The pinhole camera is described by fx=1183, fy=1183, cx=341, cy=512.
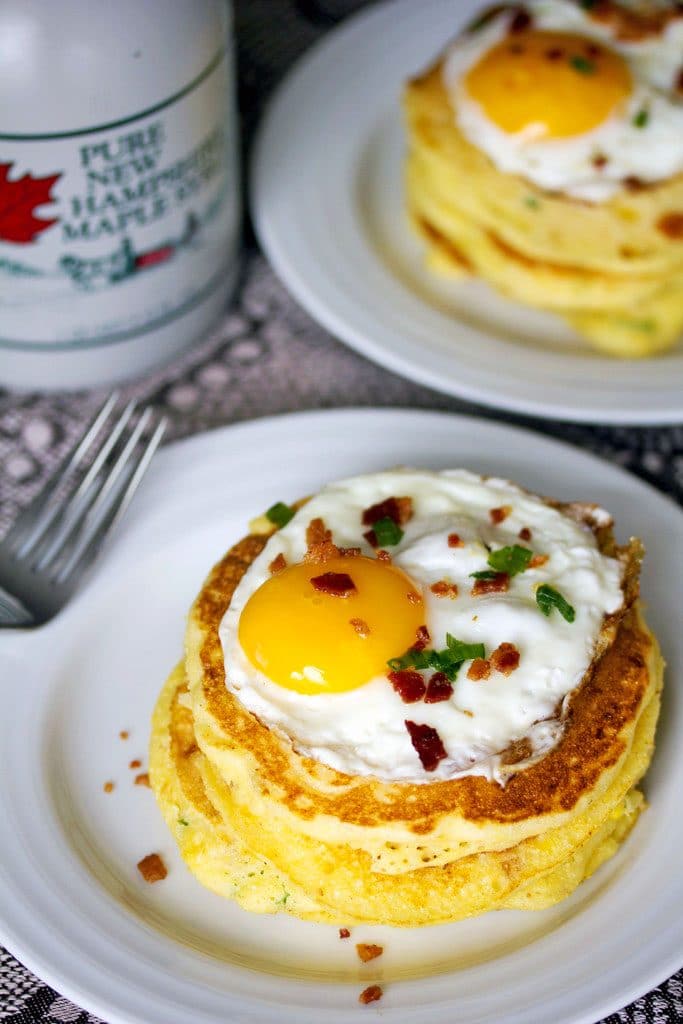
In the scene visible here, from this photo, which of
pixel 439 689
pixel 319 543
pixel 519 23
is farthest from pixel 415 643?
pixel 519 23

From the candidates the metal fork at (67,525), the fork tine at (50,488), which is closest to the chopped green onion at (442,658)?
the metal fork at (67,525)

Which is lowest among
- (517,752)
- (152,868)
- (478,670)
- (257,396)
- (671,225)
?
(257,396)

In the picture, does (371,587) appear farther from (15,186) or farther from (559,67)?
(559,67)

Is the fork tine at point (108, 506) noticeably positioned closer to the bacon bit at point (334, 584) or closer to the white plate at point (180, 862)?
the white plate at point (180, 862)

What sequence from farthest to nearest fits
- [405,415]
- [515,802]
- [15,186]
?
[405,415]
[15,186]
[515,802]

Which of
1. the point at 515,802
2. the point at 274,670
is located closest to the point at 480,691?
the point at 515,802

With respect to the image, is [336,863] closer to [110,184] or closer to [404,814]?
[404,814]
